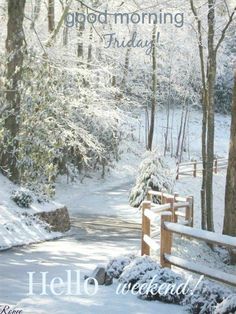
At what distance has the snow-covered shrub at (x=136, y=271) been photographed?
6.04m

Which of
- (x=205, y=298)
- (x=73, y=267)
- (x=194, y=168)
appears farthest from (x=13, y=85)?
(x=194, y=168)

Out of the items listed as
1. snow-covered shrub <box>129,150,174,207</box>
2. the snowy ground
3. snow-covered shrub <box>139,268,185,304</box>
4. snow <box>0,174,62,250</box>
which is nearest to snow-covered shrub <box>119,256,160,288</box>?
snow-covered shrub <box>139,268,185,304</box>

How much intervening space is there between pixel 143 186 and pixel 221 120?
89.3 feet

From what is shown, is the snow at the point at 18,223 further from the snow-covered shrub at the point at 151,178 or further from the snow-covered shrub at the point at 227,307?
the snow-covered shrub at the point at 151,178

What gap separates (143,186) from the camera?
65.0 ft

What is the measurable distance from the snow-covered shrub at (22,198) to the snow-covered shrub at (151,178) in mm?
7904

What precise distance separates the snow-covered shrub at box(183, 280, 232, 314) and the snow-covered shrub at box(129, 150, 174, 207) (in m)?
13.9

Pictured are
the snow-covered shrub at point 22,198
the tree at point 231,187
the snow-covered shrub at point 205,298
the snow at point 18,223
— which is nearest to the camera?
the snow-covered shrub at point 205,298

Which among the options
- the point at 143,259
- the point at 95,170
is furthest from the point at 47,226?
the point at 95,170

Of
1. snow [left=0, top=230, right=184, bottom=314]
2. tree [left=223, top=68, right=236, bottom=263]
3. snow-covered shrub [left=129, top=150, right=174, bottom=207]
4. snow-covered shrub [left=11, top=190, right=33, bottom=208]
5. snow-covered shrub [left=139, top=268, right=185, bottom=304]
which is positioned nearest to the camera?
snow [left=0, top=230, right=184, bottom=314]

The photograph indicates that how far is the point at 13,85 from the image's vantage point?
43.2 ft

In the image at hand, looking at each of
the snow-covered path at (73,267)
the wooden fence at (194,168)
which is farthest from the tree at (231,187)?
the wooden fence at (194,168)

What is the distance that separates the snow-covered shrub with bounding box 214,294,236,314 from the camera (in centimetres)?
493

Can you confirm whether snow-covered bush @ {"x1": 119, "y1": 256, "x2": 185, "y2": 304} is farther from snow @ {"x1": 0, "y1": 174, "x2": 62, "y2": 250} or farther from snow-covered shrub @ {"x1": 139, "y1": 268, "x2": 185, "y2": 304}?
snow @ {"x1": 0, "y1": 174, "x2": 62, "y2": 250}
